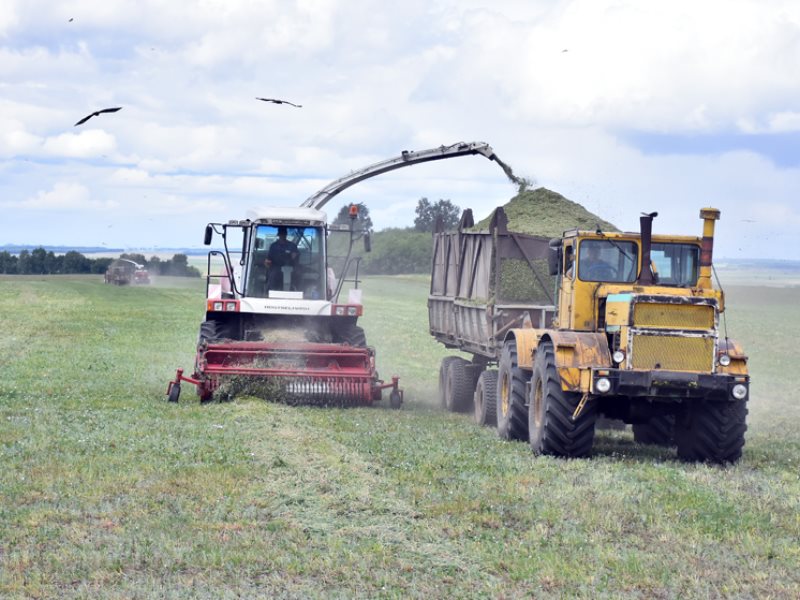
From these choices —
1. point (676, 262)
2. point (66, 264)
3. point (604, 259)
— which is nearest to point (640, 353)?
point (604, 259)

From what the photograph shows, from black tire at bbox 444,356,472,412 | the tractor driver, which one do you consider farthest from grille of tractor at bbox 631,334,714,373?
the tractor driver

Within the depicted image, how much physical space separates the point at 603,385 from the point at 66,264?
97.9m

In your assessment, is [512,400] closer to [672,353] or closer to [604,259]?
[604,259]

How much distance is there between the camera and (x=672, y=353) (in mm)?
12281

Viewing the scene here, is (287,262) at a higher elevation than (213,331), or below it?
higher

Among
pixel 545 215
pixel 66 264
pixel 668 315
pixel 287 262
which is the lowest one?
pixel 66 264

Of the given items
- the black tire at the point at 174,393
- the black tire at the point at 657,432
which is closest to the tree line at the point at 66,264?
the black tire at the point at 174,393

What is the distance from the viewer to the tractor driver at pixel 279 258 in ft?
62.1

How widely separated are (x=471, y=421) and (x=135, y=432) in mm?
5614

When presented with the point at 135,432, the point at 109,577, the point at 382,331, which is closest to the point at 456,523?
the point at 109,577

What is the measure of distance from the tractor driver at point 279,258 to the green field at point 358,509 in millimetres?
3063

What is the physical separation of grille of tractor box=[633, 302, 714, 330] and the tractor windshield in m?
7.68

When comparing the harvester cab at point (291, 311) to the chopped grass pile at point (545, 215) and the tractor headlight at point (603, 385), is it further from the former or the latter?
the tractor headlight at point (603, 385)

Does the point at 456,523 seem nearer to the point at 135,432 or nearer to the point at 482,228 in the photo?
the point at 135,432
